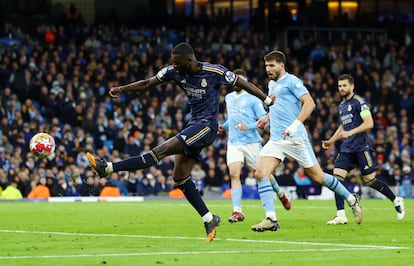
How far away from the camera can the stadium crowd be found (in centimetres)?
3200

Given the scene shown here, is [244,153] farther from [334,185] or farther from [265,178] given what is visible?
[265,178]

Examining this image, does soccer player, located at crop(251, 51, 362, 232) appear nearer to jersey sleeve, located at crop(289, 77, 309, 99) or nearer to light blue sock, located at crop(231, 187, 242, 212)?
jersey sleeve, located at crop(289, 77, 309, 99)

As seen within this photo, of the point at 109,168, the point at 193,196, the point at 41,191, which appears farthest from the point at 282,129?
the point at 41,191

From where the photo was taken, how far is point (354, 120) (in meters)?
18.1

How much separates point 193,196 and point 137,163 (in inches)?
38.4

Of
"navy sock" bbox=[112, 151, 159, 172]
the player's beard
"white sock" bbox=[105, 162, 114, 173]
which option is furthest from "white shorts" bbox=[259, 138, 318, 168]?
"white sock" bbox=[105, 162, 114, 173]

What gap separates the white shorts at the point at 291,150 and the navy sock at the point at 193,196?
2186 mm

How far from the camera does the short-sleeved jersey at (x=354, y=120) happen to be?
18.1 metres

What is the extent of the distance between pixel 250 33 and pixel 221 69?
3071 cm

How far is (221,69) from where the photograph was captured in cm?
1374

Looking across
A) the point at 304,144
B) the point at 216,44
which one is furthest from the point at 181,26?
the point at 304,144

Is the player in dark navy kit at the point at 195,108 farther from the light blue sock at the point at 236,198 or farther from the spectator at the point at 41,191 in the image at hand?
the spectator at the point at 41,191

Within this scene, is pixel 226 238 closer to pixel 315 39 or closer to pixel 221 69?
pixel 221 69

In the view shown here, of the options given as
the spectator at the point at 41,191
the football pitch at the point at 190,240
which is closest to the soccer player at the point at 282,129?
the football pitch at the point at 190,240
